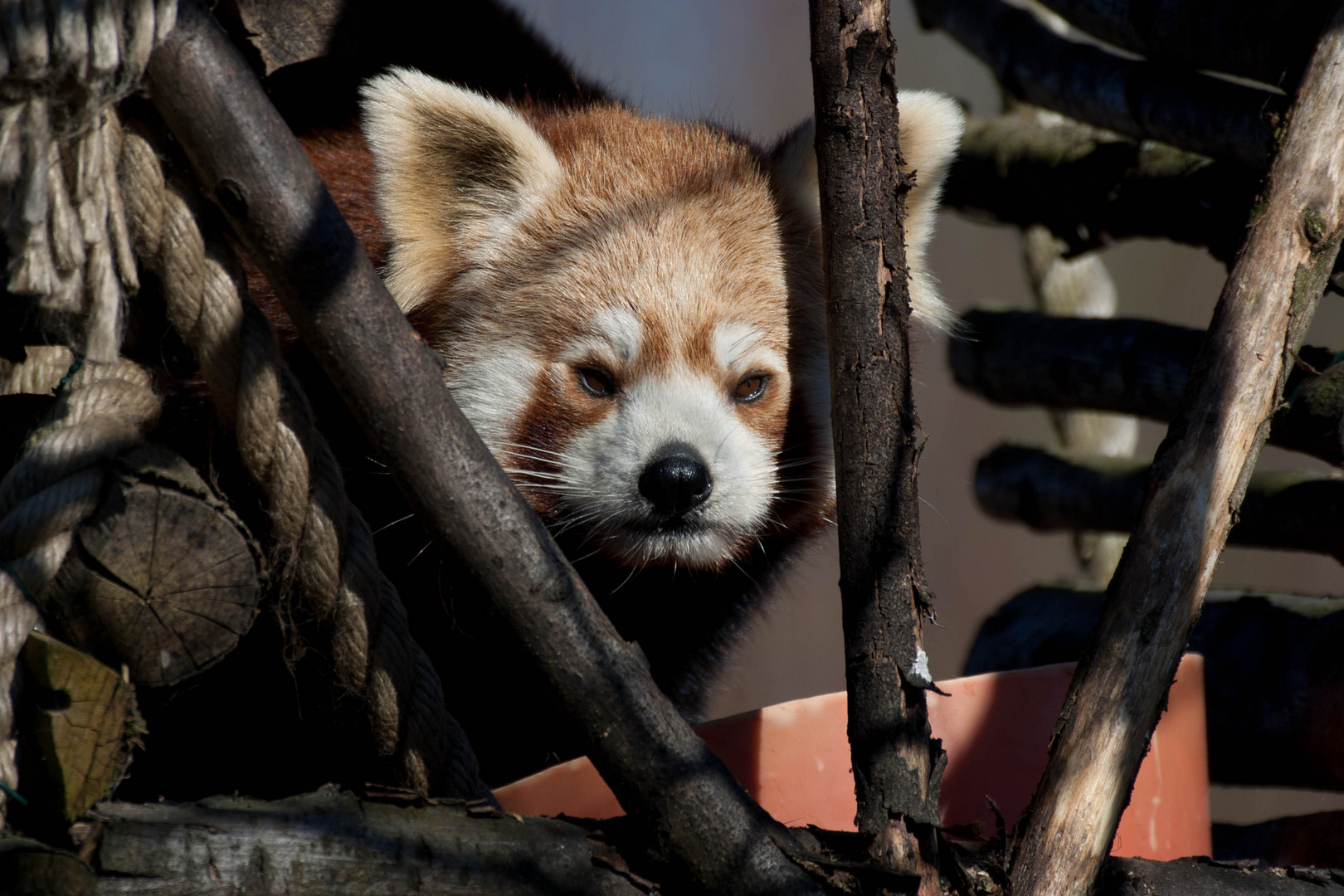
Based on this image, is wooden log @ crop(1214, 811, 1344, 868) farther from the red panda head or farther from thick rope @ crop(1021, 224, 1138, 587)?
the red panda head

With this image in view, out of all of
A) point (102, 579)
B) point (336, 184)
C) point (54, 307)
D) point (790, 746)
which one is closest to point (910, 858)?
point (790, 746)

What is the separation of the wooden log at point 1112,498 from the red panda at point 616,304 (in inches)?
29.0

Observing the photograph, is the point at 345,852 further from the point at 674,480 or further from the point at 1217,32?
the point at 1217,32

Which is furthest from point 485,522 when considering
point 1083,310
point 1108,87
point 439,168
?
point 1083,310

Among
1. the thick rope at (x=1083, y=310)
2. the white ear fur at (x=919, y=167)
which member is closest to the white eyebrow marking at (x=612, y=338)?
the white ear fur at (x=919, y=167)

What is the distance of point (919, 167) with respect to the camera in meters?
2.02

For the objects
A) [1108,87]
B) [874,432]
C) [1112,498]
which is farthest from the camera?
[1112,498]

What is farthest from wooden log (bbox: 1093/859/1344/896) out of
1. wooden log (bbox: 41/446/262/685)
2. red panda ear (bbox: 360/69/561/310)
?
red panda ear (bbox: 360/69/561/310)

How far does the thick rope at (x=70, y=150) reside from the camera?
884mm

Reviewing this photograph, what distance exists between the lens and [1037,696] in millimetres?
1729

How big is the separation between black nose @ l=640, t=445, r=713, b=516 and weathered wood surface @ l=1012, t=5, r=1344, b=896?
74 cm

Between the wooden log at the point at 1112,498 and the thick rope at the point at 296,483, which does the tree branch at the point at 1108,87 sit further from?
the thick rope at the point at 296,483

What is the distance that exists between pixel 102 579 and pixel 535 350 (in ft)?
3.40

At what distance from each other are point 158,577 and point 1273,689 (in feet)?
7.22
